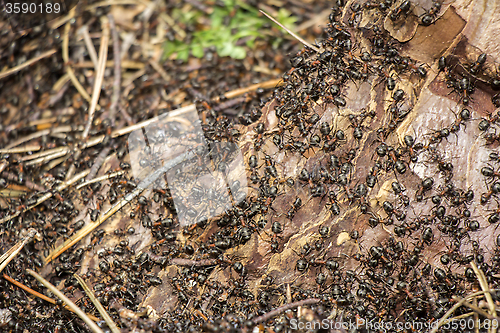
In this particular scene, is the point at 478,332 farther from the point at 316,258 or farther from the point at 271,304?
the point at 271,304

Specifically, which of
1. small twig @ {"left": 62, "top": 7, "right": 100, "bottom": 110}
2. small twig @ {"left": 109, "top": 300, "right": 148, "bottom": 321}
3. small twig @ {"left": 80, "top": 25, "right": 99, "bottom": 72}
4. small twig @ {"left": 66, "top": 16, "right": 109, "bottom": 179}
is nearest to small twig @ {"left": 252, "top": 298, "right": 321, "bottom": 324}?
small twig @ {"left": 109, "top": 300, "right": 148, "bottom": 321}

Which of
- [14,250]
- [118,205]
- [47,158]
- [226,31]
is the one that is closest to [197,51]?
[226,31]

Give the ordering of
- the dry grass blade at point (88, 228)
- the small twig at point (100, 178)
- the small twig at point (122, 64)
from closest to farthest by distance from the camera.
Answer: the dry grass blade at point (88, 228) → the small twig at point (100, 178) → the small twig at point (122, 64)

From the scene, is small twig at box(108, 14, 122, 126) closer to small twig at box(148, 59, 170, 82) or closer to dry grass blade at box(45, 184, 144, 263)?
small twig at box(148, 59, 170, 82)

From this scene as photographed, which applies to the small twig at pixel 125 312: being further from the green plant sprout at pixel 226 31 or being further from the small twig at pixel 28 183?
the green plant sprout at pixel 226 31

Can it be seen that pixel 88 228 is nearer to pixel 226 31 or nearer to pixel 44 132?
pixel 44 132

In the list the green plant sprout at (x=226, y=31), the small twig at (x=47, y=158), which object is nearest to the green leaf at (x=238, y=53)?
the green plant sprout at (x=226, y=31)
